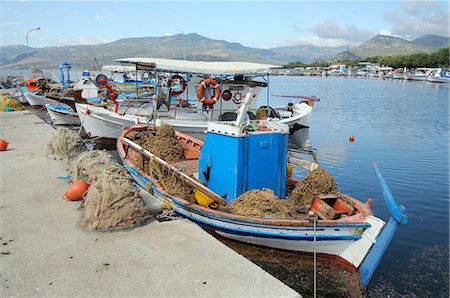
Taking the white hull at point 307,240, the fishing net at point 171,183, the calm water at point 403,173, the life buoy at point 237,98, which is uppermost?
the life buoy at point 237,98

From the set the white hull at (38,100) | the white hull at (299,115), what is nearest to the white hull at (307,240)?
the white hull at (299,115)

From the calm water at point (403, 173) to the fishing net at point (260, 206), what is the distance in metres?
2.18

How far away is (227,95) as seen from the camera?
1491cm

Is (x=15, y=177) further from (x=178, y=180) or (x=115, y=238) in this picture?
(x=115, y=238)

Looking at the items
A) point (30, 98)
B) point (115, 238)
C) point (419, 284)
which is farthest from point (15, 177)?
point (30, 98)

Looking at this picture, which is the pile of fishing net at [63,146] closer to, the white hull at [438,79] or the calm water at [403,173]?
the calm water at [403,173]

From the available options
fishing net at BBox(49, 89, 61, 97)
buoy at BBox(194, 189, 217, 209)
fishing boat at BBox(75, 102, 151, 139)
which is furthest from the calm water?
fishing net at BBox(49, 89, 61, 97)

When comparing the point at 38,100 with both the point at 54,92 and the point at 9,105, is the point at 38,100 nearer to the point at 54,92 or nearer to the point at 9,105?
the point at 54,92

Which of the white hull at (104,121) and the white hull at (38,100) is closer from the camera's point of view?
the white hull at (104,121)

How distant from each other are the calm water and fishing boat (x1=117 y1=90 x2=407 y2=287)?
48.0 inches

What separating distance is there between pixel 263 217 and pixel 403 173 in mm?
9579

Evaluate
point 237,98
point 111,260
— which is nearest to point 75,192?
point 111,260

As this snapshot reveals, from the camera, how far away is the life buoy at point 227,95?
14.8 meters

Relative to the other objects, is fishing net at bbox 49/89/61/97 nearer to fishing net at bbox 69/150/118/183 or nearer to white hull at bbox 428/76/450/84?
fishing net at bbox 69/150/118/183
